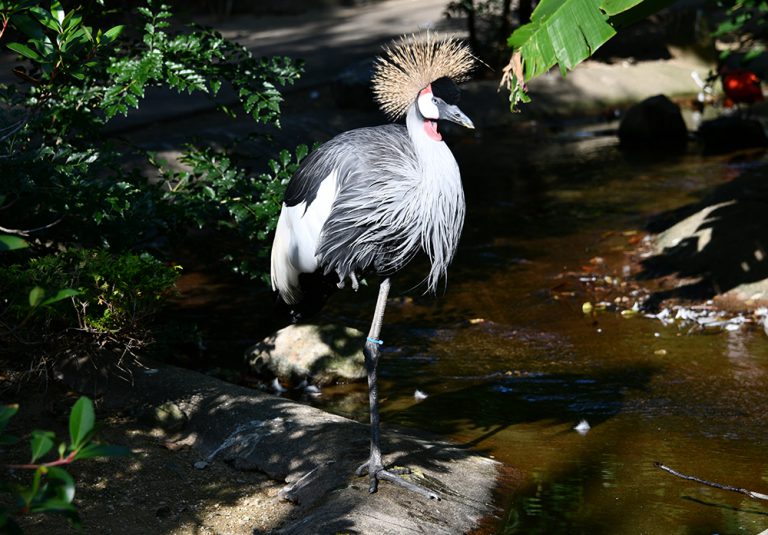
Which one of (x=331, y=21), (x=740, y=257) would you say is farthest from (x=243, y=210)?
(x=331, y=21)

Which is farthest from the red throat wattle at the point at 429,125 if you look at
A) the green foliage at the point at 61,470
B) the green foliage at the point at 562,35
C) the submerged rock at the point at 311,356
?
the green foliage at the point at 61,470

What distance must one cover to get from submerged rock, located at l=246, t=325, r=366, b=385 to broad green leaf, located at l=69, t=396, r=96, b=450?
3839mm

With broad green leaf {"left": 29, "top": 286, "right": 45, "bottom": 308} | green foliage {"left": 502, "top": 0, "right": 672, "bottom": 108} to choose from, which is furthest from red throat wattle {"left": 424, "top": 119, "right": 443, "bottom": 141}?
broad green leaf {"left": 29, "top": 286, "right": 45, "bottom": 308}

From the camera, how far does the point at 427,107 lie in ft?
14.5

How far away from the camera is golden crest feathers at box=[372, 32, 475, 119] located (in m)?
4.46

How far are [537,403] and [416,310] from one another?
1768 mm

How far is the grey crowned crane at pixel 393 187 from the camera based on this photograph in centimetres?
446

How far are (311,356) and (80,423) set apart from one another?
152 inches

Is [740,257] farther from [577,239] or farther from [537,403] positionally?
[537,403]

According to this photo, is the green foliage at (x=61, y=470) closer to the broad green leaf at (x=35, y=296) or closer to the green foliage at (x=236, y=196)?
the broad green leaf at (x=35, y=296)

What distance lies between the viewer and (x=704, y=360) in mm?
6230

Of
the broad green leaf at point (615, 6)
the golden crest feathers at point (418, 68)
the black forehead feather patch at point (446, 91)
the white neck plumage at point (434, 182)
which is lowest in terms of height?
the white neck plumage at point (434, 182)

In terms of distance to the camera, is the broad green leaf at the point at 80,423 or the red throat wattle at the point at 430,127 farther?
the red throat wattle at the point at 430,127

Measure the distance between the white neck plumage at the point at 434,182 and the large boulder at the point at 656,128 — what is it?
858cm
